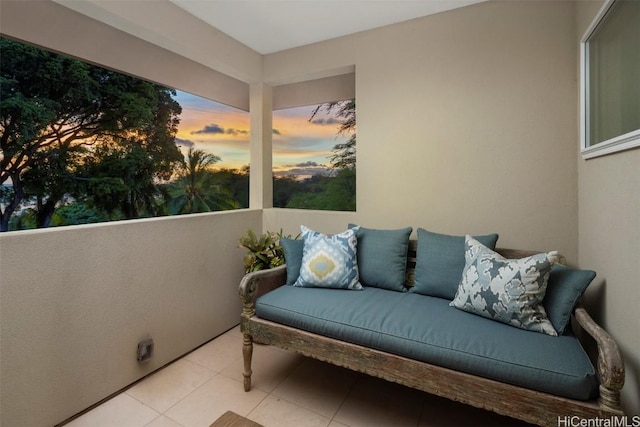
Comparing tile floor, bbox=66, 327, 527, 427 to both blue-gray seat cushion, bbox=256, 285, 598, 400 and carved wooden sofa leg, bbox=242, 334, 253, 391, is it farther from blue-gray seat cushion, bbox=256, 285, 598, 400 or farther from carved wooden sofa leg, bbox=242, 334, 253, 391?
blue-gray seat cushion, bbox=256, 285, 598, 400

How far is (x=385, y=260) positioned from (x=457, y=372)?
86 cm

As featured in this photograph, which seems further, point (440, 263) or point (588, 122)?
point (440, 263)

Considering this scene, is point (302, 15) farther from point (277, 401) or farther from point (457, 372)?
point (277, 401)

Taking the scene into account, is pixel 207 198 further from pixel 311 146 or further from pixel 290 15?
pixel 290 15

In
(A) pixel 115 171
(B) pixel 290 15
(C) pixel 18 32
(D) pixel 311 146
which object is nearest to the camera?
(C) pixel 18 32

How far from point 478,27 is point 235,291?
2930mm

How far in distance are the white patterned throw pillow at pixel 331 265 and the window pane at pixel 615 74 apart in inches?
60.0

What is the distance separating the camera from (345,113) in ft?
12.0

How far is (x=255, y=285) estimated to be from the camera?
1.94m

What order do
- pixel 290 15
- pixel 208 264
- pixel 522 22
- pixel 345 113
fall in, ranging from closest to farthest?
1. pixel 522 22
2. pixel 290 15
3. pixel 208 264
4. pixel 345 113

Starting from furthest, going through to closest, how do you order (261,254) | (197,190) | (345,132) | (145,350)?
1. (197,190)
2. (345,132)
3. (261,254)
4. (145,350)

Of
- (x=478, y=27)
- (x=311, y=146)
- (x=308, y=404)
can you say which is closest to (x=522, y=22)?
(x=478, y=27)

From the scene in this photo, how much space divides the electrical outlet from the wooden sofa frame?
712 mm

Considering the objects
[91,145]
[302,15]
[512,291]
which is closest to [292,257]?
[512,291]
